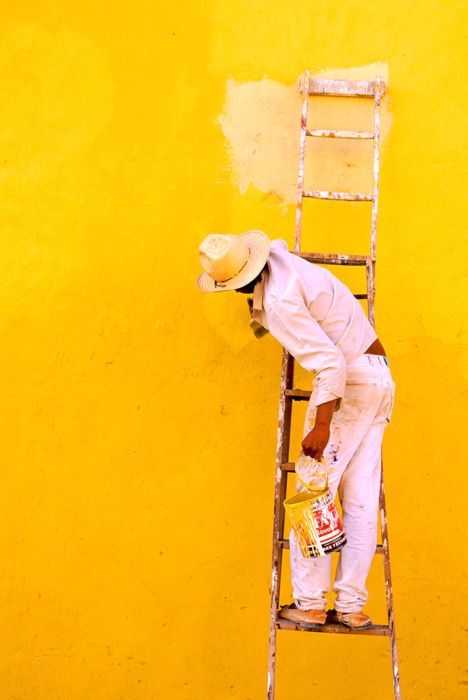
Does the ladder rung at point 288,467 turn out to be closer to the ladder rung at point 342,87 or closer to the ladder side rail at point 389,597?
the ladder side rail at point 389,597

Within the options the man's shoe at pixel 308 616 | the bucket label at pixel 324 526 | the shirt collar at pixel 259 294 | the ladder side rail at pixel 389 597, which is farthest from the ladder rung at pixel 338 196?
the man's shoe at pixel 308 616

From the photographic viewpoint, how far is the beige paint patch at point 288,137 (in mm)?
4387

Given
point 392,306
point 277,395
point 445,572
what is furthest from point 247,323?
point 445,572

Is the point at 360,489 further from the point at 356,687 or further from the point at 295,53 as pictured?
the point at 295,53

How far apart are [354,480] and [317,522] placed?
11.6 inches

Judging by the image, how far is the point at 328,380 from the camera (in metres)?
3.50

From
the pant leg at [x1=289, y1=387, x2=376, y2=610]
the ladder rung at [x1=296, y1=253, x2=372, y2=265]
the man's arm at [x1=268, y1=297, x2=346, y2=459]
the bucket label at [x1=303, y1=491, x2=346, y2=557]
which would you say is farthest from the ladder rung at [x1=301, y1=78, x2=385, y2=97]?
the bucket label at [x1=303, y1=491, x2=346, y2=557]

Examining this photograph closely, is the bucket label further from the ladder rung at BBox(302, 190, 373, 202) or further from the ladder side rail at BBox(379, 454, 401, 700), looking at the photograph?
the ladder rung at BBox(302, 190, 373, 202)

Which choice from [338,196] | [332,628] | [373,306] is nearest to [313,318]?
[373,306]

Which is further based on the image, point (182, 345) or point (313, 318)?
point (182, 345)

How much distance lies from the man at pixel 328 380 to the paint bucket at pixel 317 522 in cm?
10

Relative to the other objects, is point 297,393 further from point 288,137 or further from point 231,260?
point 288,137

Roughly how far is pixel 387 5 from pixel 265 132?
0.75 m

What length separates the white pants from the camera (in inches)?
144
